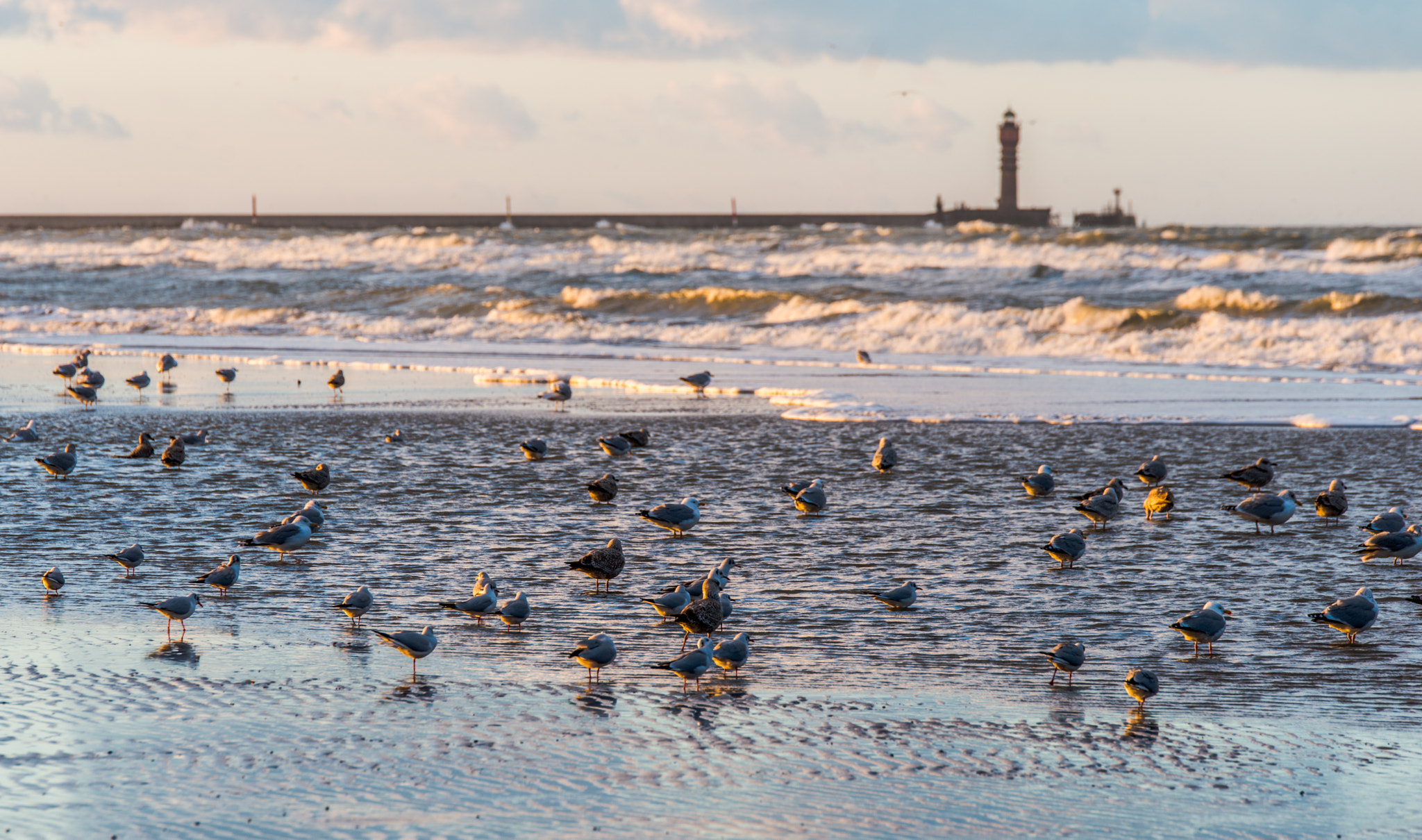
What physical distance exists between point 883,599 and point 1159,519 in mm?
5044

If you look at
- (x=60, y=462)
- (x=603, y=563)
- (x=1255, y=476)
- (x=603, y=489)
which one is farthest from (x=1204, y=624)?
(x=60, y=462)

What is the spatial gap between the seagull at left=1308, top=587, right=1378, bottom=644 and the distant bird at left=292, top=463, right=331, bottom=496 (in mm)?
10075

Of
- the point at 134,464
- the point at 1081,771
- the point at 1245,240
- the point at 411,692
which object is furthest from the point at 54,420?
the point at 1245,240

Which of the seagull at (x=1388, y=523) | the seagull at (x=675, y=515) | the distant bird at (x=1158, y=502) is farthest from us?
the distant bird at (x=1158, y=502)

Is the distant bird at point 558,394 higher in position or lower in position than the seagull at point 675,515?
higher

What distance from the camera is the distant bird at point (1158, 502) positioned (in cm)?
1402

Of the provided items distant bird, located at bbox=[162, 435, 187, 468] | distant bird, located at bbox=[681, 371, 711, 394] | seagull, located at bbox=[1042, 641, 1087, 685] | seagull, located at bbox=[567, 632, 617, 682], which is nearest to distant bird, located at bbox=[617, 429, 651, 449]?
distant bird, located at bbox=[162, 435, 187, 468]

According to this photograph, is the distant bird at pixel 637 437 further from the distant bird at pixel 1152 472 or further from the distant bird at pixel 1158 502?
the distant bird at pixel 1158 502

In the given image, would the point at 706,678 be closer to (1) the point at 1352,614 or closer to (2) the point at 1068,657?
(2) the point at 1068,657

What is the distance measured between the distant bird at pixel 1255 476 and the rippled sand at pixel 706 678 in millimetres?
578

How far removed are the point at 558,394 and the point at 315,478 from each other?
959 centimetres

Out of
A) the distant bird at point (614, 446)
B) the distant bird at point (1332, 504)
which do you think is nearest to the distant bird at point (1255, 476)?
the distant bird at point (1332, 504)

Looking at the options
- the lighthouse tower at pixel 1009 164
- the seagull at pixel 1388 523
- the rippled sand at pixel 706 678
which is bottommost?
the rippled sand at pixel 706 678

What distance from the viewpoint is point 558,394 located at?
2455cm
